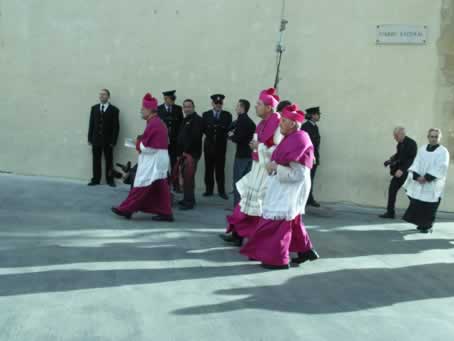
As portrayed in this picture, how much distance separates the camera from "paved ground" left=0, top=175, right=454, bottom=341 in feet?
16.4

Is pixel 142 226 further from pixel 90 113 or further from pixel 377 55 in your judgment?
pixel 377 55

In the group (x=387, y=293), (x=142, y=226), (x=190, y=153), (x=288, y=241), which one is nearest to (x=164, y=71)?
(x=190, y=153)

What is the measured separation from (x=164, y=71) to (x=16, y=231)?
5.48 meters

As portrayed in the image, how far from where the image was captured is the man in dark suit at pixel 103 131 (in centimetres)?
1268

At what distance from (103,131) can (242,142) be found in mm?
3647

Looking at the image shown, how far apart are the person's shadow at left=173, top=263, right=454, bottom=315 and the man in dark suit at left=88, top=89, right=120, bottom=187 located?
22.3 feet

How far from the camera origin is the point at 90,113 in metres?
12.9

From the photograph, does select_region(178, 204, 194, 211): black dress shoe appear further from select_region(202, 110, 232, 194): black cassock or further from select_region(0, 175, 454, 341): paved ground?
select_region(202, 110, 232, 194): black cassock

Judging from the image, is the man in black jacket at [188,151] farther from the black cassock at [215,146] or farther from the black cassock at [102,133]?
the black cassock at [102,133]

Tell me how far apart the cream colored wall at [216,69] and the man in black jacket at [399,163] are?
0.82m

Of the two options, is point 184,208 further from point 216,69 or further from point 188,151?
point 216,69

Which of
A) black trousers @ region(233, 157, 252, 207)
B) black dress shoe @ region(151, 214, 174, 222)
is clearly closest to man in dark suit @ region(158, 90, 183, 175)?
black trousers @ region(233, 157, 252, 207)

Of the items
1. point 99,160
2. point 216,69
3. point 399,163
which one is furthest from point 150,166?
point 399,163

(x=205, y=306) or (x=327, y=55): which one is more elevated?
(x=327, y=55)
